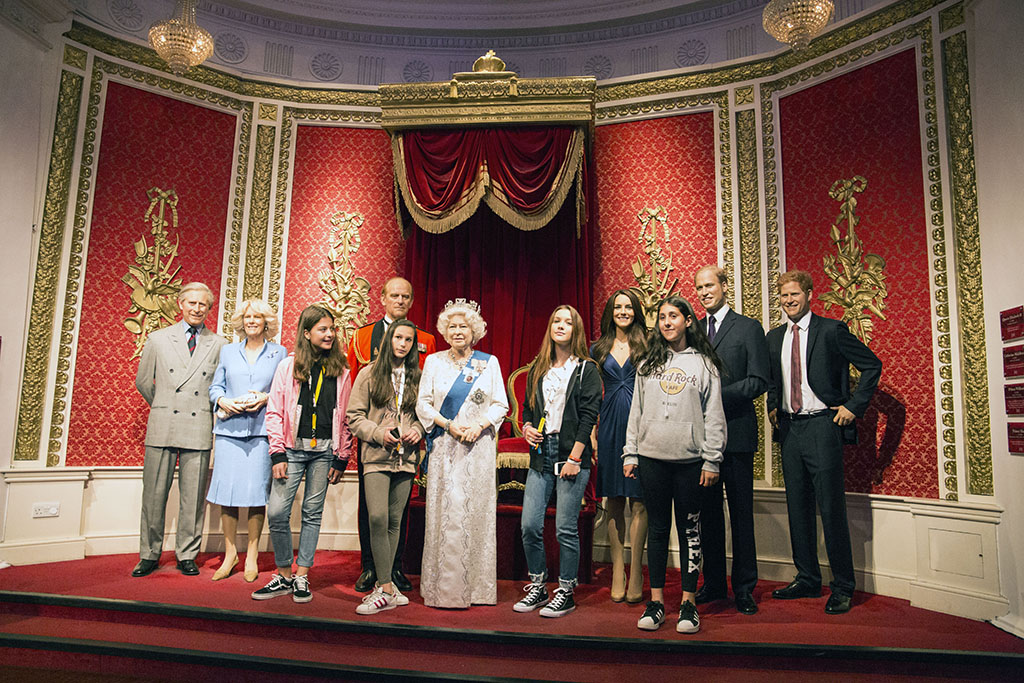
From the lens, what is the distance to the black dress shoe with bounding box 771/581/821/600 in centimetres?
404

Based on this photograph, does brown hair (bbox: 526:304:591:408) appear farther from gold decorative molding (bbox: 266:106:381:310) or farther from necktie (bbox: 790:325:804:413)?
gold decorative molding (bbox: 266:106:381:310)

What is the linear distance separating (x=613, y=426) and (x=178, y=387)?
2772mm

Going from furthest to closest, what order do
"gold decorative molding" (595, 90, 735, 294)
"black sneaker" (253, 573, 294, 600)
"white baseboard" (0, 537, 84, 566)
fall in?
"gold decorative molding" (595, 90, 735, 294), "white baseboard" (0, 537, 84, 566), "black sneaker" (253, 573, 294, 600)

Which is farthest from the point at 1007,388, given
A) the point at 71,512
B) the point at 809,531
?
the point at 71,512

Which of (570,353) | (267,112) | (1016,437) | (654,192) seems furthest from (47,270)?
(1016,437)

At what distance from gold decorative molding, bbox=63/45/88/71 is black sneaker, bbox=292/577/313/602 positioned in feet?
13.6

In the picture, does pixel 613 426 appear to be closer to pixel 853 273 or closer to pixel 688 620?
pixel 688 620

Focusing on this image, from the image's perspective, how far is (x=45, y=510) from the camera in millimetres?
4707

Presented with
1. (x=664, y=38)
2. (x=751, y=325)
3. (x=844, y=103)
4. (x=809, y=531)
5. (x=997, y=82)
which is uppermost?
(x=664, y=38)

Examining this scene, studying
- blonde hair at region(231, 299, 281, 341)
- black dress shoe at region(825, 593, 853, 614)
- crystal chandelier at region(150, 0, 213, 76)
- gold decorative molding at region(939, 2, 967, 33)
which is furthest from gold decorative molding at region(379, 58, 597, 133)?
black dress shoe at region(825, 593, 853, 614)

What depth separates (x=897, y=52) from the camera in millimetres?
4621

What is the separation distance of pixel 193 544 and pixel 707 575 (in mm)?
3146

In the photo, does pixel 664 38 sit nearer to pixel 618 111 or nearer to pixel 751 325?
pixel 618 111

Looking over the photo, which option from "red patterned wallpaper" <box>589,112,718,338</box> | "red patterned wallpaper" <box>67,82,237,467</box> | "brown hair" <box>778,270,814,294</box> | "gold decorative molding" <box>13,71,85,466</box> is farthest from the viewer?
"red patterned wallpaper" <box>589,112,718,338</box>
